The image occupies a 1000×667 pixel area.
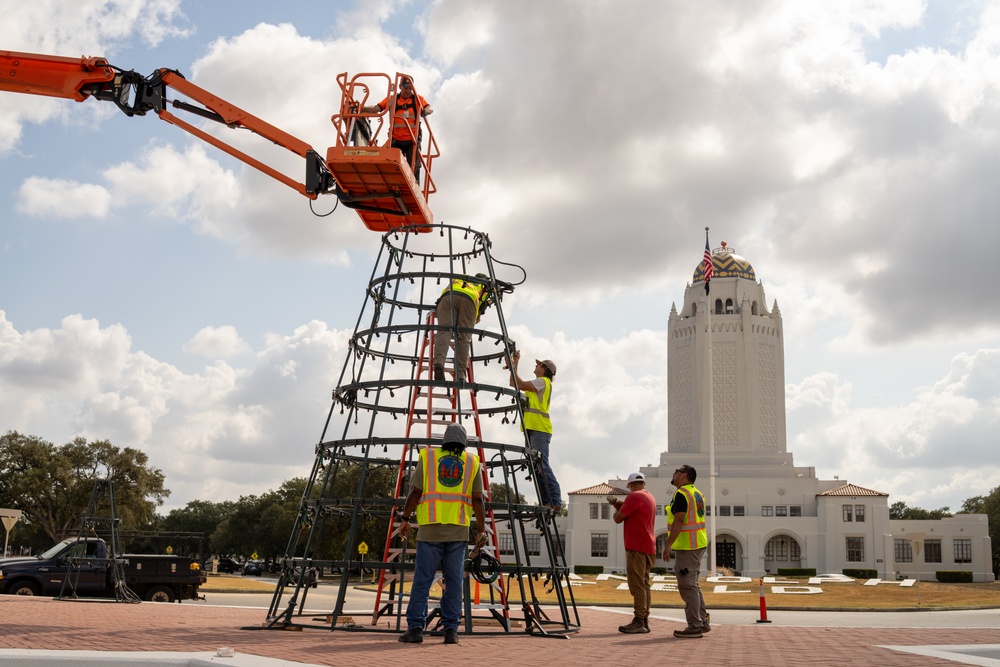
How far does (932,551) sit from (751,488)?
51.2 ft

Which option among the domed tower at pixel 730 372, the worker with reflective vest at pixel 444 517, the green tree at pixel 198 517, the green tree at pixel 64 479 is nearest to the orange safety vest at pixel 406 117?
the worker with reflective vest at pixel 444 517

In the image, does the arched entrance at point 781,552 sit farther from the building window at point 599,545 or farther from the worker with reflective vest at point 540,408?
the worker with reflective vest at point 540,408

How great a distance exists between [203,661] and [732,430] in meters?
94.4

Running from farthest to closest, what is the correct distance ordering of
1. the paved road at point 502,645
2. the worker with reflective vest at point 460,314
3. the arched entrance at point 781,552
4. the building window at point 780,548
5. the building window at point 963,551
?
the building window at point 780,548, the arched entrance at point 781,552, the building window at point 963,551, the worker with reflective vest at point 460,314, the paved road at point 502,645

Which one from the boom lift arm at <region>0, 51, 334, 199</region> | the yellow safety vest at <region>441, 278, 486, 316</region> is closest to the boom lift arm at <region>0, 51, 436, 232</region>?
the boom lift arm at <region>0, 51, 334, 199</region>

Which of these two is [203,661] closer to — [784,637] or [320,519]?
[320,519]

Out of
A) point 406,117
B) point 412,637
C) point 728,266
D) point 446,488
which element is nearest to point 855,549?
point 728,266

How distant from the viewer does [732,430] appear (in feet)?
319

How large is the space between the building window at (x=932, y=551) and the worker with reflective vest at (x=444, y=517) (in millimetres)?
81826

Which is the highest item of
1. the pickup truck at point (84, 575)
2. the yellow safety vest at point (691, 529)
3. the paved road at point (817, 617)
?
the yellow safety vest at point (691, 529)

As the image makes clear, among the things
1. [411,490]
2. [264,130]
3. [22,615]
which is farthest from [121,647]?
[264,130]

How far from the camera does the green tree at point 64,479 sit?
212 ft

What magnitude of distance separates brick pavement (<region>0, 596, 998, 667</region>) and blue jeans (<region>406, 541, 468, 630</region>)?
0.27 meters

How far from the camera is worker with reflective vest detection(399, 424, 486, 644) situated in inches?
373
